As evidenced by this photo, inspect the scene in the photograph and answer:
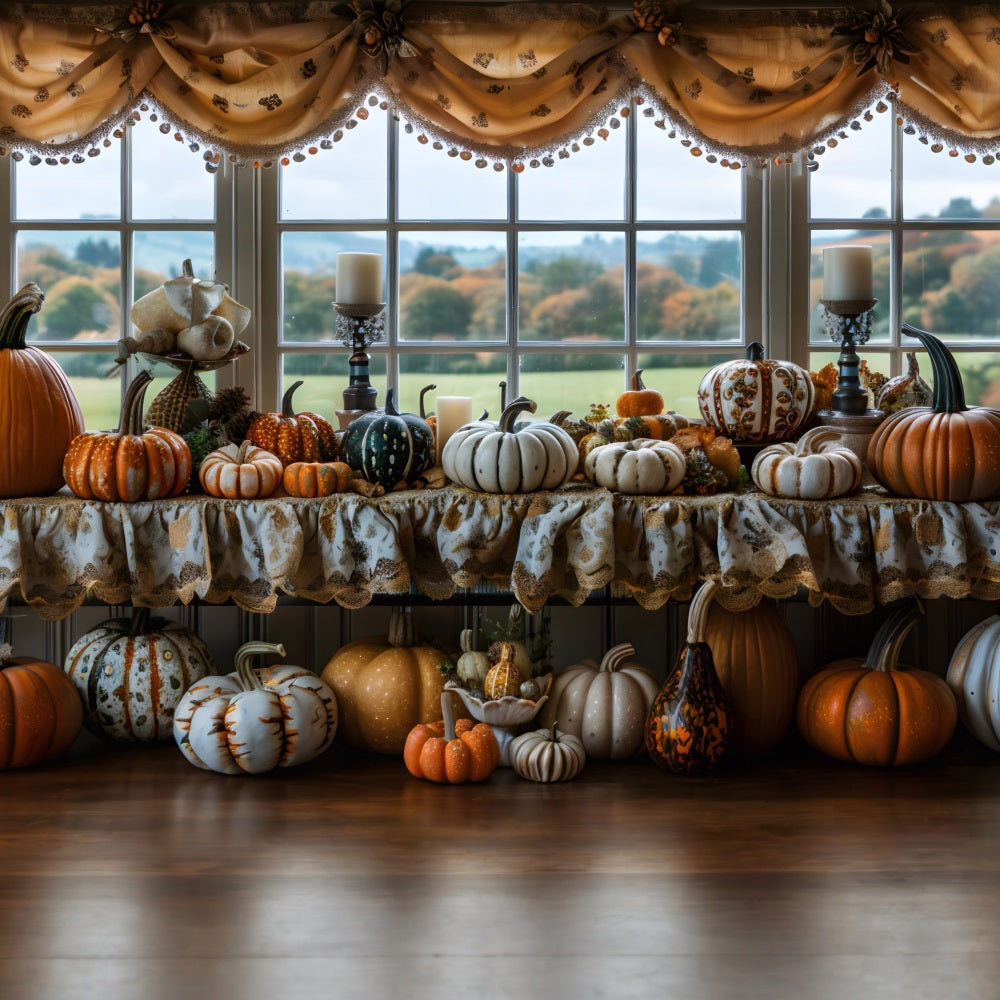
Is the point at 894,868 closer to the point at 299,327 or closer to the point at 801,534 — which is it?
the point at 801,534

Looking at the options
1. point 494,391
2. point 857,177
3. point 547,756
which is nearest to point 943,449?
point 857,177

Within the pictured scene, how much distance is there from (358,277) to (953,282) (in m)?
1.80

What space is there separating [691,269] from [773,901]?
208cm

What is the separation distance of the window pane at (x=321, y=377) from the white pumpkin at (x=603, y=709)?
3.74 feet

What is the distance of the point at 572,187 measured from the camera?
3.85 metres

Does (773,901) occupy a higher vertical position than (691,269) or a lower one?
lower

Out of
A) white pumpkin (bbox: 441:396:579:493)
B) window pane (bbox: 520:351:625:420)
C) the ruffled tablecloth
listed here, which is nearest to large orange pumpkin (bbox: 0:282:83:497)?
the ruffled tablecloth

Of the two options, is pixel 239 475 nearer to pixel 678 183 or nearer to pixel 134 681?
pixel 134 681

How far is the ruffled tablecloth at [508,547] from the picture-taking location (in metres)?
3.10

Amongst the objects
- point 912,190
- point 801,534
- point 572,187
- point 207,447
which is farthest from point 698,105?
point 207,447

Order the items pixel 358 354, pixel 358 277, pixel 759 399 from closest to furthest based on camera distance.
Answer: pixel 759 399 < pixel 358 277 < pixel 358 354

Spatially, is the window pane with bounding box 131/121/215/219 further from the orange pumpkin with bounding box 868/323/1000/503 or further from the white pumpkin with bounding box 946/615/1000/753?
the white pumpkin with bounding box 946/615/1000/753

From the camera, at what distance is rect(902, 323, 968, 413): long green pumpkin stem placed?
3223mm

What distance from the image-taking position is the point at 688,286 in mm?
3885
